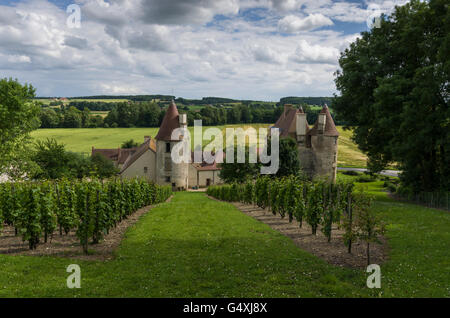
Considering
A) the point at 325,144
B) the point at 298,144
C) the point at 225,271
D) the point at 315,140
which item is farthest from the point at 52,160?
the point at 225,271

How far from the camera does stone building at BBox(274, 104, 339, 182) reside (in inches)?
1649

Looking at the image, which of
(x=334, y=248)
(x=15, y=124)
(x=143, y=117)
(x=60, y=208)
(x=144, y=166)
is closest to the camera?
(x=334, y=248)

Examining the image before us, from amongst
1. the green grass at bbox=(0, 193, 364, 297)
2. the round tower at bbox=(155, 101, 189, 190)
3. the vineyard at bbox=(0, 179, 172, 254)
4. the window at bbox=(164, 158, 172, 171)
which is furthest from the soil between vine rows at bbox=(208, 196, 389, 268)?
the window at bbox=(164, 158, 172, 171)

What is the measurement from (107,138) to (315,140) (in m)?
64.6

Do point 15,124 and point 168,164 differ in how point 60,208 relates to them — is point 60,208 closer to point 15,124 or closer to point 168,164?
point 15,124

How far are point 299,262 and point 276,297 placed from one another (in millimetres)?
2542

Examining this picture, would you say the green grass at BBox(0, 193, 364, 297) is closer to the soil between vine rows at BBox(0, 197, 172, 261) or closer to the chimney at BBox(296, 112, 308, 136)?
the soil between vine rows at BBox(0, 197, 172, 261)

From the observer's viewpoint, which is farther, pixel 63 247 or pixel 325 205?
pixel 325 205

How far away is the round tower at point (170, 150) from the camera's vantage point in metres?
45.6

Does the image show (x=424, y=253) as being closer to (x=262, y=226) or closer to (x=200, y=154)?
(x=262, y=226)

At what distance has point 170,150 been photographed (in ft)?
151

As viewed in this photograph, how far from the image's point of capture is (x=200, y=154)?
2416 inches

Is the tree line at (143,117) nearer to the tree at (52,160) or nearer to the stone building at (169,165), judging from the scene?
the stone building at (169,165)
